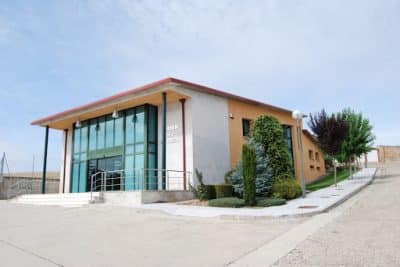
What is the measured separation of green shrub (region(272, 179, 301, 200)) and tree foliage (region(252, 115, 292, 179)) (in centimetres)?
84

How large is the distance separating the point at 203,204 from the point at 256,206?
2.33m

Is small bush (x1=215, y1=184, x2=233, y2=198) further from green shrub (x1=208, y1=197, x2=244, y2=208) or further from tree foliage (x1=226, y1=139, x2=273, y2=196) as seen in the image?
green shrub (x1=208, y1=197, x2=244, y2=208)

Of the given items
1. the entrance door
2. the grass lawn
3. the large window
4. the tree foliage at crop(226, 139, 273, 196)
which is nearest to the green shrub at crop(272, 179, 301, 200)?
the tree foliage at crop(226, 139, 273, 196)

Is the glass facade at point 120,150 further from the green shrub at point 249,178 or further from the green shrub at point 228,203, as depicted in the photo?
the green shrub at point 249,178

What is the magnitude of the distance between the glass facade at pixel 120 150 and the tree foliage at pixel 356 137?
508 inches

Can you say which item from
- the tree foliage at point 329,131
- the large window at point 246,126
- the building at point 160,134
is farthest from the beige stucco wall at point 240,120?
the tree foliage at point 329,131

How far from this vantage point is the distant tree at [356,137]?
21.6 meters

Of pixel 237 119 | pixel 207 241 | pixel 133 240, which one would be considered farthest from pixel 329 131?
pixel 133 240

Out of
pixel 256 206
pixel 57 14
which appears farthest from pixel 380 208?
pixel 57 14

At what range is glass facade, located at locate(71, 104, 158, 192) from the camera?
17.1m

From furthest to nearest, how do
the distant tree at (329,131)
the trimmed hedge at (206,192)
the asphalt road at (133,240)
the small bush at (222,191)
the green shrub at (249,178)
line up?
the distant tree at (329,131) → the trimmed hedge at (206,192) → the small bush at (222,191) → the green shrub at (249,178) → the asphalt road at (133,240)

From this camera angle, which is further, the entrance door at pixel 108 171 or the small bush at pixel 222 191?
the entrance door at pixel 108 171

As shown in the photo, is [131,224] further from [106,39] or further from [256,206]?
[106,39]

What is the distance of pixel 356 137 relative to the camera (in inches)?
854
